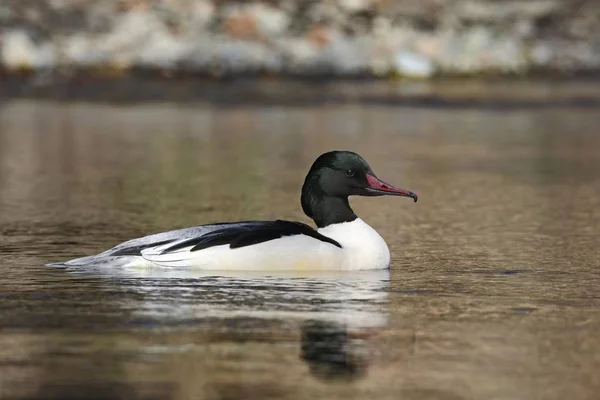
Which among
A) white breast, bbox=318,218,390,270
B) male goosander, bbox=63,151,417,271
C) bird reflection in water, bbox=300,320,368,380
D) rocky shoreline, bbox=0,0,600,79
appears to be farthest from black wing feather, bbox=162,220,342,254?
rocky shoreline, bbox=0,0,600,79

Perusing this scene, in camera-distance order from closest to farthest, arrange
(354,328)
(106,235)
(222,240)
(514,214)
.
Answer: (354,328)
(222,240)
(106,235)
(514,214)

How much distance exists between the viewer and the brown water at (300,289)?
7855 mm

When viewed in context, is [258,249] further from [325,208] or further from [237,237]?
[325,208]

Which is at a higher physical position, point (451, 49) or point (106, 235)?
point (451, 49)

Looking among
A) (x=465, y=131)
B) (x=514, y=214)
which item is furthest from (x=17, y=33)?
(x=514, y=214)

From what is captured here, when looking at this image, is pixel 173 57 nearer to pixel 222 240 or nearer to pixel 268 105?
pixel 268 105

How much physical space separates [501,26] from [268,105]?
7514 millimetres

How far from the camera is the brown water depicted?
7.86 m

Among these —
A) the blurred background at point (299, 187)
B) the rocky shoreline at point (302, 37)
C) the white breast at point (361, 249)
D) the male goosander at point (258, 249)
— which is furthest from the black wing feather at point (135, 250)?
the rocky shoreline at point (302, 37)

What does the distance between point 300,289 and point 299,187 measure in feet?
22.8

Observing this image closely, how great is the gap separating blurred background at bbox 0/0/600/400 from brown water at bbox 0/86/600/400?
0.03 metres

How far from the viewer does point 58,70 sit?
31.2 m

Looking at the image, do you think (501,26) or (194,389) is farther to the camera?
(501,26)

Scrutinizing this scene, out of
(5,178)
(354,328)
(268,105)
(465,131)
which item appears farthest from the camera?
(268,105)
